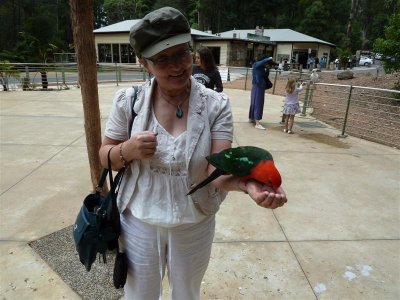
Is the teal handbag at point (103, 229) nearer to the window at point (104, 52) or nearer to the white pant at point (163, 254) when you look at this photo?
the white pant at point (163, 254)

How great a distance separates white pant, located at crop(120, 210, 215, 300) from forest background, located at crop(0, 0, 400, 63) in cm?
3774

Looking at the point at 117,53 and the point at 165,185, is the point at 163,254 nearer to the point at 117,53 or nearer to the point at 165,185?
the point at 165,185

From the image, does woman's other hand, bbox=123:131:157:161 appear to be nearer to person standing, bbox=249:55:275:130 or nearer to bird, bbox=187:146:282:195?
bird, bbox=187:146:282:195

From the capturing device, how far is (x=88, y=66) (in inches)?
100

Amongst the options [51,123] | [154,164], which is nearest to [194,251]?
[154,164]

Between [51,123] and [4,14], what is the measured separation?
4085 cm

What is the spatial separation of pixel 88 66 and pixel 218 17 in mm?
54369

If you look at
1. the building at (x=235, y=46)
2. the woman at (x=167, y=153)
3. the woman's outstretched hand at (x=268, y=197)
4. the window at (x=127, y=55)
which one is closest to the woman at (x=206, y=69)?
the woman at (x=167, y=153)

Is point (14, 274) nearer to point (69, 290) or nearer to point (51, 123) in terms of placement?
point (69, 290)

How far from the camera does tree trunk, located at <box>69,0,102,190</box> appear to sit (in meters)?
2.42

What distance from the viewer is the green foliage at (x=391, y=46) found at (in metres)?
10.1

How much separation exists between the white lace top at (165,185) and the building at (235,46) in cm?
2963

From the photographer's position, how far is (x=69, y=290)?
245cm

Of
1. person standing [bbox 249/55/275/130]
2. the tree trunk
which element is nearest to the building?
person standing [bbox 249/55/275/130]
